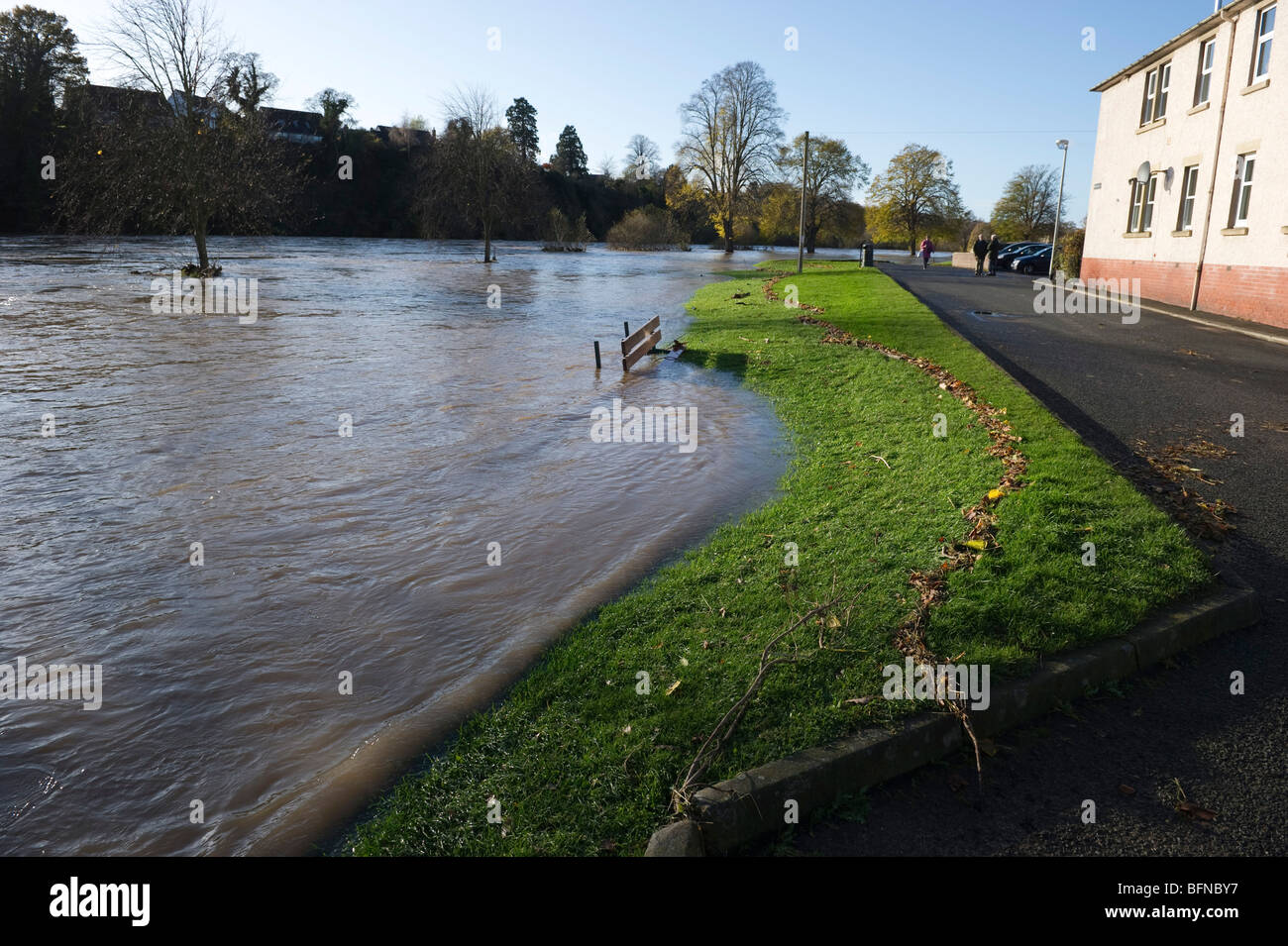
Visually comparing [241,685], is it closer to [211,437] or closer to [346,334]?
[211,437]

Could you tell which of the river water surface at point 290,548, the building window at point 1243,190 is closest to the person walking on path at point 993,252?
the building window at point 1243,190

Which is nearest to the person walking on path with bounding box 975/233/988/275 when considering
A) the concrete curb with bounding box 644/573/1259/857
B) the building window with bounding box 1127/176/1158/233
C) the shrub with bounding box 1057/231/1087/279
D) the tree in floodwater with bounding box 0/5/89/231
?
the shrub with bounding box 1057/231/1087/279

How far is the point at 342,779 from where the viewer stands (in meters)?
3.96

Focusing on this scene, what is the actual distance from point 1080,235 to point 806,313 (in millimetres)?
21581

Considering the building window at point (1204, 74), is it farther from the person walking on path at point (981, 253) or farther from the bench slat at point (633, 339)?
the bench slat at point (633, 339)

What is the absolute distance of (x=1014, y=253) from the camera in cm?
4622

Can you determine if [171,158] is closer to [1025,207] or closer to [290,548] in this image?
[290,548]

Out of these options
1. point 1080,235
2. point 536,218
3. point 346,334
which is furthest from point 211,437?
point 536,218

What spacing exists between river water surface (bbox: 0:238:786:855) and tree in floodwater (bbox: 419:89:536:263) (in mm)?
36633

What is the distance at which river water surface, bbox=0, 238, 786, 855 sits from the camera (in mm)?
4078

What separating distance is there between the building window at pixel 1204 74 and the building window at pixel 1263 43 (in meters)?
2.19

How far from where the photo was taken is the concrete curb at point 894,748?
3271 millimetres

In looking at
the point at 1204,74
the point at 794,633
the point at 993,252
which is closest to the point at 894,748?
the point at 794,633
